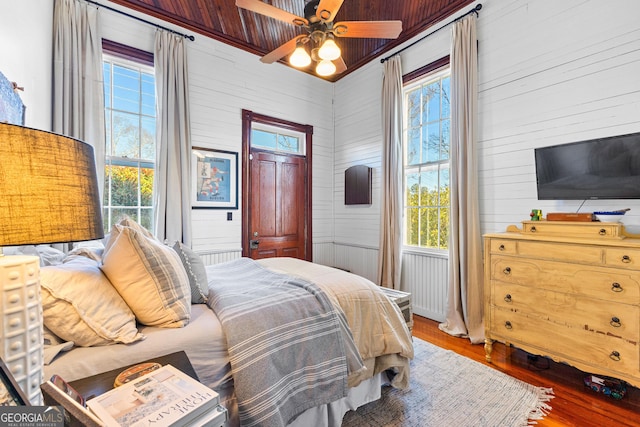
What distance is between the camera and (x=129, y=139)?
3215 mm

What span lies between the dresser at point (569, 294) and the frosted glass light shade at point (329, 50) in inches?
76.0

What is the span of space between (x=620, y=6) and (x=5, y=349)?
12.5 feet

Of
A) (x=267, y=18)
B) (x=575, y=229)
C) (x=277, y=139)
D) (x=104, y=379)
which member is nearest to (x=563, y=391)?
(x=575, y=229)

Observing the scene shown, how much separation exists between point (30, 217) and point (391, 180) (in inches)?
136

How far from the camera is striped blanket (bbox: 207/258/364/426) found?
124 centimetres

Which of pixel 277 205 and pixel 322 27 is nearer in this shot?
pixel 322 27

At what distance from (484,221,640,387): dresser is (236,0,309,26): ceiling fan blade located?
7.59 feet

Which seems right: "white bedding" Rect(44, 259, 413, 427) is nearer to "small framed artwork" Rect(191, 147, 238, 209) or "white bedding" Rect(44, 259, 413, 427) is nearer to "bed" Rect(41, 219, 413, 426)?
"bed" Rect(41, 219, 413, 426)

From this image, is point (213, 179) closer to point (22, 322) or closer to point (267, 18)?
point (267, 18)

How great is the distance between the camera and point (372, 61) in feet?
13.7

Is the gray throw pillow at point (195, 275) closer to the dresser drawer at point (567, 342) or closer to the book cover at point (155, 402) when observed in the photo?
the book cover at point (155, 402)

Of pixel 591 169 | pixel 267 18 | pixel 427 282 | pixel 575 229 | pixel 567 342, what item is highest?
pixel 267 18

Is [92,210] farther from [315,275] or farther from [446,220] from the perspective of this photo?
[446,220]

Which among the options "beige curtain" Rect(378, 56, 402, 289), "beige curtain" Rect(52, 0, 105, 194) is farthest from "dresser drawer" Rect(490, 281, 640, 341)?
"beige curtain" Rect(52, 0, 105, 194)
